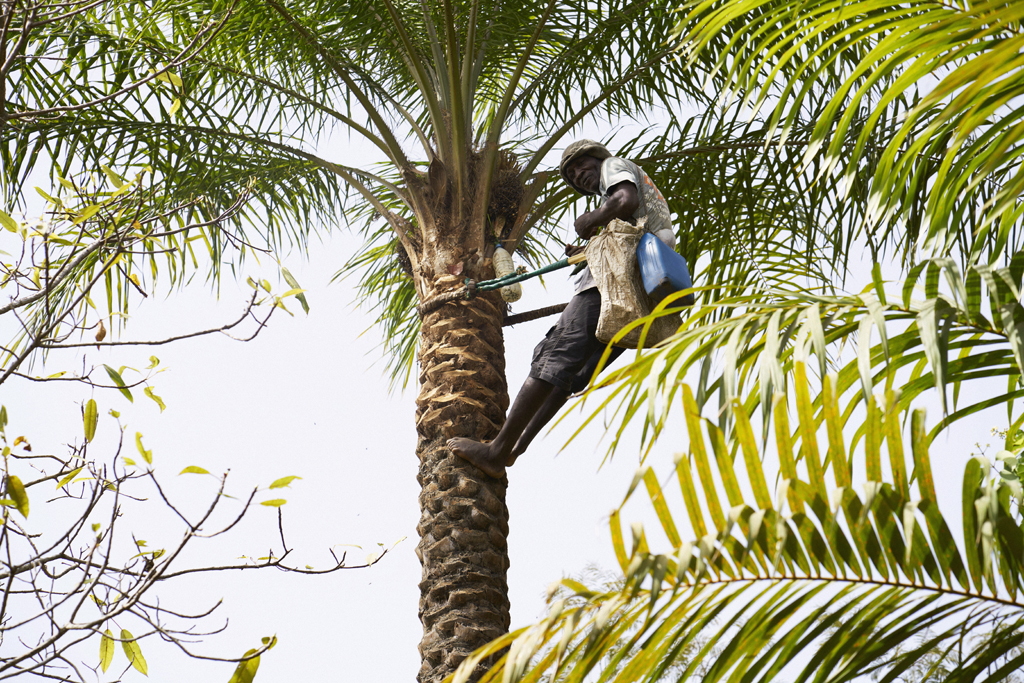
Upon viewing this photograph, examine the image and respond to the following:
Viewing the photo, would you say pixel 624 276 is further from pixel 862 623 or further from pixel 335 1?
pixel 335 1

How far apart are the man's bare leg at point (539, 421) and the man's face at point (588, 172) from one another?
0.95 metres

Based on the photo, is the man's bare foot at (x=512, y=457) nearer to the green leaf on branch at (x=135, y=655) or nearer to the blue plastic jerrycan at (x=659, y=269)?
the blue plastic jerrycan at (x=659, y=269)

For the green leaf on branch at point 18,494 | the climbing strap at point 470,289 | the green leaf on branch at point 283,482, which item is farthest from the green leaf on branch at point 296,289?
the climbing strap at point 470,289

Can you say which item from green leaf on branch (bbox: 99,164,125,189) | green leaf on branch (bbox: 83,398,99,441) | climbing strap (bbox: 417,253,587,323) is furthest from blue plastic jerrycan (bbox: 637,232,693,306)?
green leaf on branch (bbox: 83,398,99,441)

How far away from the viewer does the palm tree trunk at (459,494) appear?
3.47m

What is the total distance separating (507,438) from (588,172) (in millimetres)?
1235

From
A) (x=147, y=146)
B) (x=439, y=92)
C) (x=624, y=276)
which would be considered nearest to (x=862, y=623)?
(x=624, y=276)

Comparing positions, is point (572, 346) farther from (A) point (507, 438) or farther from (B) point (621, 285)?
(A) point (507, 438)

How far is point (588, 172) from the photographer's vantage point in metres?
3.96

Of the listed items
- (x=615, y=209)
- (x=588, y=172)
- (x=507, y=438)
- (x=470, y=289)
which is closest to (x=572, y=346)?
(x=507, y=438)

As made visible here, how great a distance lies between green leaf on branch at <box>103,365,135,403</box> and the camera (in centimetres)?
232

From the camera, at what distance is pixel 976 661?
1827mm

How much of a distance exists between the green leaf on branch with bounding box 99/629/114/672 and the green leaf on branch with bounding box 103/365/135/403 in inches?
24.2

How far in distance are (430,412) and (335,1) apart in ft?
7.72
